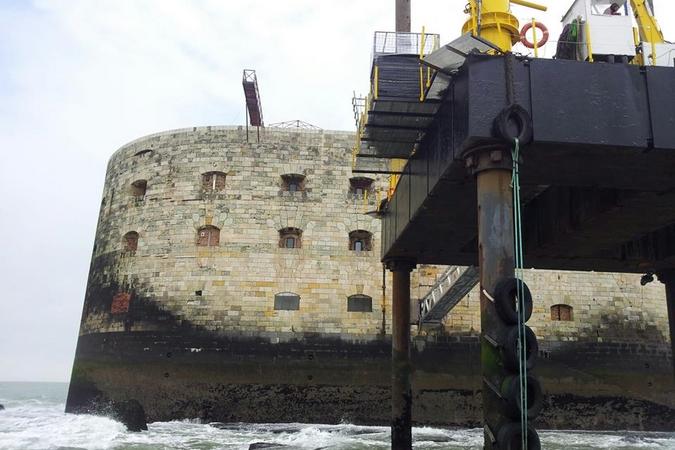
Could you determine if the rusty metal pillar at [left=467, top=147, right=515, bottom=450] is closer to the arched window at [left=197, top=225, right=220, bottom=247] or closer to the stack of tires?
the stack of tires

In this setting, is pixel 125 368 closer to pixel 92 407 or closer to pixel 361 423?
pixel 92 407

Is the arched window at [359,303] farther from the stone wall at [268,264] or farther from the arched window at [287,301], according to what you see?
the arched window at [287,301]

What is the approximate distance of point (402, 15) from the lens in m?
21.0

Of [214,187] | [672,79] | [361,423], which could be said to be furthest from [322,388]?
[672,79]

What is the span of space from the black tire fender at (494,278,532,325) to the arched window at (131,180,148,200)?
2091 cm

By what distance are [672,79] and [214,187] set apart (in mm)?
18683

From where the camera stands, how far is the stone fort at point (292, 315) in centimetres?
2194

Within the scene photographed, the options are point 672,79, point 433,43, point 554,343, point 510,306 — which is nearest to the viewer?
point 510,306

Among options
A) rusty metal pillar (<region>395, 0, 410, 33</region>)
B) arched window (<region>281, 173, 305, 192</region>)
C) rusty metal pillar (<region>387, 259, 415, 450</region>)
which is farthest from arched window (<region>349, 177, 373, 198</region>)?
rusty metal pillar (<region>387, 259, 415, 450</region>)

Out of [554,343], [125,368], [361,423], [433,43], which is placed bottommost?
[361,423]

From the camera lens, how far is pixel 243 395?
21.7 meters

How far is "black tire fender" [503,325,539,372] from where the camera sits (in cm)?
682

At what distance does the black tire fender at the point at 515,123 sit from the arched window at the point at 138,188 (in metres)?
20.5

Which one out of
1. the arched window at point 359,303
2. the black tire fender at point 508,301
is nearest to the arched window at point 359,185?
the arched window at point 359,303
